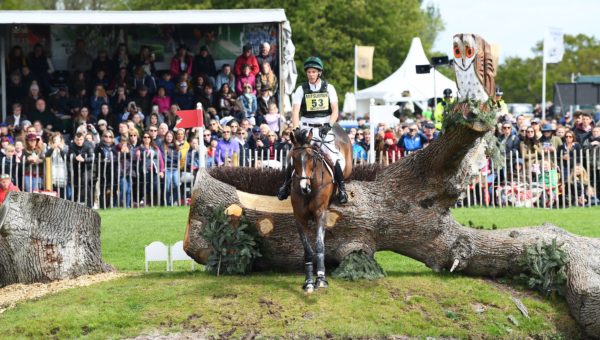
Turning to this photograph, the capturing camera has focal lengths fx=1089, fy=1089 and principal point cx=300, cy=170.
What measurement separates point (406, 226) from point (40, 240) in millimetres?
5085

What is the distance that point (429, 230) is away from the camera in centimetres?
1514

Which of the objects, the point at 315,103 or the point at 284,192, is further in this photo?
the point at 315,103

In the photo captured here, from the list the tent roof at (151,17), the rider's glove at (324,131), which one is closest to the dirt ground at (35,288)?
the rider's glove at (324,131)

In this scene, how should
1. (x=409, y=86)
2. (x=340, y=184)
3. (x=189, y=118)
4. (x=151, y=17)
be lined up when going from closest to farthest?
(x=340, y=184), (x=189, y=118), (x=151, y=17), (x=409, y=86)

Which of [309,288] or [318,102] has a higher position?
[318,102]

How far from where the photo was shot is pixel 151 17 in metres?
28.6

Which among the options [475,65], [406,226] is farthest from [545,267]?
[475,65]

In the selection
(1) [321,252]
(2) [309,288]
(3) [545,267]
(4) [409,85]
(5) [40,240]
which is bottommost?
(2) [309,288]

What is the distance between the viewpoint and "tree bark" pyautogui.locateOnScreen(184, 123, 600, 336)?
1499 centimetres

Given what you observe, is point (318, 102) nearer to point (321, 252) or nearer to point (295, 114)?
point (295, 114)

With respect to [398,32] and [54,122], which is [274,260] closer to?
[54,122]

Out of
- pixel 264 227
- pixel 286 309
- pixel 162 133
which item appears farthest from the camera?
pixel 162 133

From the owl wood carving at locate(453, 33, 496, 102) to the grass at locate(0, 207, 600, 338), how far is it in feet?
8.79

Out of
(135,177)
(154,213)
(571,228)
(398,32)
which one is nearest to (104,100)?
(135,177)
